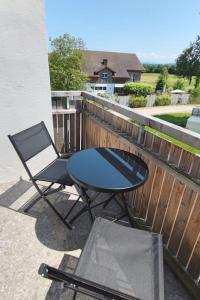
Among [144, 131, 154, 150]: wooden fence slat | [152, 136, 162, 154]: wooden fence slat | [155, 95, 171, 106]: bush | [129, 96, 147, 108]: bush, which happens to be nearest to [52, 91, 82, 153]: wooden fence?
[144, 131, 154, 150]: wooden fence slat

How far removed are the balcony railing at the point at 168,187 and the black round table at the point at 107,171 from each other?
175mm

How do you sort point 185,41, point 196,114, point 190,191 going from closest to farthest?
point 190,191
point 196,114
point 185,41

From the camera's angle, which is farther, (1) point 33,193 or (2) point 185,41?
(2) point 185,41

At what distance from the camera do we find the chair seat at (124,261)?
1084 millimetres

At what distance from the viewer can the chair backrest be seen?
6.57 feet

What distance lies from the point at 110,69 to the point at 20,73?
30.0 meters

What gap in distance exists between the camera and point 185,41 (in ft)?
84.2

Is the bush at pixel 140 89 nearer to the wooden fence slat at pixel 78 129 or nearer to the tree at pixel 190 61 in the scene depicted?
the tree at pixel 190 61

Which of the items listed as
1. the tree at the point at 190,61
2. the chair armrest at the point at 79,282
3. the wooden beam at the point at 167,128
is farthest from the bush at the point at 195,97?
the chair armrest at the point at 79,282

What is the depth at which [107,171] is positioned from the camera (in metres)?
1.73

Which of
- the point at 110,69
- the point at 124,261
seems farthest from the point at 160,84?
the point at 124,261

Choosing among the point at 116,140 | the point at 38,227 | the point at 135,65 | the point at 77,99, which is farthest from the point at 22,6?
the point at 135,65

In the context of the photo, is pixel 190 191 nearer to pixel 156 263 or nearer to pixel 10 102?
pixel 156 263

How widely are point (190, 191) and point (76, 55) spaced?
16.6 m
